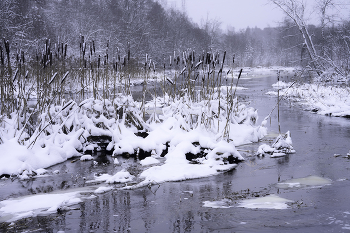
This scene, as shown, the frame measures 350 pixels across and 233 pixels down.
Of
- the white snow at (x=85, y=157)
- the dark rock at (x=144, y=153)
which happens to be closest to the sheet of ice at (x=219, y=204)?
the dark rock at (x=144, y=153)

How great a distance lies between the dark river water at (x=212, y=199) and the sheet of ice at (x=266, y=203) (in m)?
0.09

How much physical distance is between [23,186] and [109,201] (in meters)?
1.36

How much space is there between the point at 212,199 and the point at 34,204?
1.89m

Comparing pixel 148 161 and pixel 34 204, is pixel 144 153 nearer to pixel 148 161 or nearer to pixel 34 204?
pixel 148 161

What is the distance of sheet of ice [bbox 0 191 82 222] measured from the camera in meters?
3.11


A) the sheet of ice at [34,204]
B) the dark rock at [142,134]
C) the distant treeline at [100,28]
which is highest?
the distant treeline at [100,28]

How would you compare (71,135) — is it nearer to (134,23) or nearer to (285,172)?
(285,172)

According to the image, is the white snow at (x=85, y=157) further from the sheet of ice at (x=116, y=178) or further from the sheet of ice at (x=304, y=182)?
the sheet of ice at (x=304, y=182)

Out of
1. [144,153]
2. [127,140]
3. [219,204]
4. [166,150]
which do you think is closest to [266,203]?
[219,204]

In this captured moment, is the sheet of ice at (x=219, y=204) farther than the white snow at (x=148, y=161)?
No

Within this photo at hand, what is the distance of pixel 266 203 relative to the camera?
3.38m

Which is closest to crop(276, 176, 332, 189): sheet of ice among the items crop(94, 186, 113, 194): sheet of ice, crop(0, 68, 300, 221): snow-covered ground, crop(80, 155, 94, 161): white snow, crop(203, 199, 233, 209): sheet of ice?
crop(0, 68, 300, 221): snow-covered ground

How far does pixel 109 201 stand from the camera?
11.4ft

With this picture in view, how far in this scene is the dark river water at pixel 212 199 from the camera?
2.84 meters
